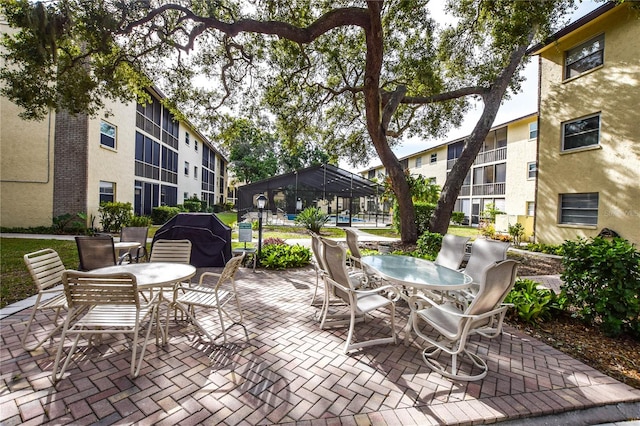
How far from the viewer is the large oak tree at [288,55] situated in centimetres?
609

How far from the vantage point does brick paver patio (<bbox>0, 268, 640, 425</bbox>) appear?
2.17 m

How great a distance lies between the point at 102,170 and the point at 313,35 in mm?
11814

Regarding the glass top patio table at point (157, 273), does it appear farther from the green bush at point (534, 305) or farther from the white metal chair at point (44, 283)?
the green bush at point (534, 305)

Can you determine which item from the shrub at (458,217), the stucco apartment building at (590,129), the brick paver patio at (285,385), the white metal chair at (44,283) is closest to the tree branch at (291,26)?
the white metal chair at (44,283)

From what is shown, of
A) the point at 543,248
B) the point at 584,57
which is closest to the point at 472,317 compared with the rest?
the point at 543,248

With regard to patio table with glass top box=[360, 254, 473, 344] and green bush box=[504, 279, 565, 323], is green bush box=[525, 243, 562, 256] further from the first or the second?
patio table with glass top box=[360, 254, 473, 344]

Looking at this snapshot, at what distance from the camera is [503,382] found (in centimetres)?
266

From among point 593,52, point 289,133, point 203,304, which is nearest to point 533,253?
point 593,52

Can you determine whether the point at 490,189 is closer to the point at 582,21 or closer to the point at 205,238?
the point at 582,21

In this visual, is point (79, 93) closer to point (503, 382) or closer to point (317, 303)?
point (317, 303)

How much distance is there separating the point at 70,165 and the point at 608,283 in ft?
53.8

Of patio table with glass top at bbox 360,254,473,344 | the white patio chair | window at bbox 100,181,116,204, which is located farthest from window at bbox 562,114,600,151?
window at bbox 100,181,116,204

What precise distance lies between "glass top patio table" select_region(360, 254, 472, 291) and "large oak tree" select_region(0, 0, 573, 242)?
5.14m

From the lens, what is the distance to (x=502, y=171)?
20.7 m
